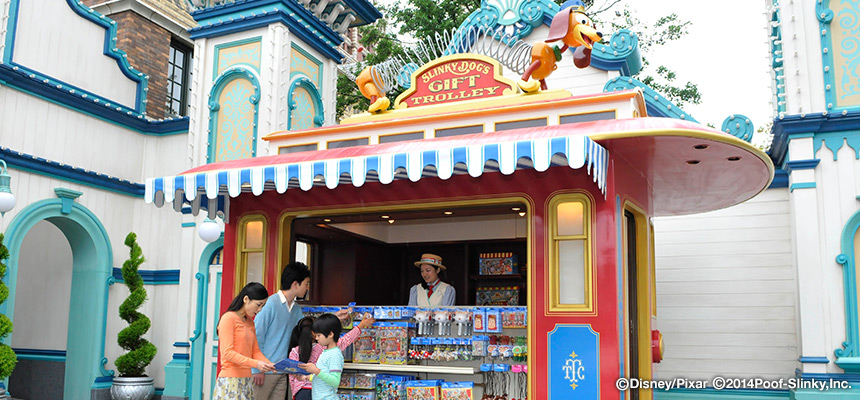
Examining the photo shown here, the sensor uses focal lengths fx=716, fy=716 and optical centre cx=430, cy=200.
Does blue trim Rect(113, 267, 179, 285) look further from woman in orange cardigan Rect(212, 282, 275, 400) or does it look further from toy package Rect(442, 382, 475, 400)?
toy package Rect(442, 382, 475, 400)

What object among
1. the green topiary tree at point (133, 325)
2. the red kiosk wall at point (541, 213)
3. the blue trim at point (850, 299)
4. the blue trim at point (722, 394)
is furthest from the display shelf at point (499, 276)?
the green topiary tree at point (133, 325)

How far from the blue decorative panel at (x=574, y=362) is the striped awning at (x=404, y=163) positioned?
1.28m

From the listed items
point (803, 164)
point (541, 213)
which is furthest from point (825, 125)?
point (541, 213)

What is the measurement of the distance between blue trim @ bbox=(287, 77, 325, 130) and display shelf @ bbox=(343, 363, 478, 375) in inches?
194

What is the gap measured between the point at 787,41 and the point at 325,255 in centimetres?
632

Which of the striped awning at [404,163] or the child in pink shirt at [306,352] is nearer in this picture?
the striped awning at [404,163]

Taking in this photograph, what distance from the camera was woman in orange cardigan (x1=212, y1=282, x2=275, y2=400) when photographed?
5.77 metres

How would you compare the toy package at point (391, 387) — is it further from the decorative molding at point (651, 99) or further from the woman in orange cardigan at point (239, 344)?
the decorative molding at point (651, 99)

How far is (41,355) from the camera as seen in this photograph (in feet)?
38.2

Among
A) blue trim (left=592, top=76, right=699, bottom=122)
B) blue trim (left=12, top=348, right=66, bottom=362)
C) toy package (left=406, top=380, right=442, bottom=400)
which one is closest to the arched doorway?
blue trim (left=12, top=348, right=66, bottom=362)

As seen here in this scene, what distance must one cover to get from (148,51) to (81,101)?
3668mm

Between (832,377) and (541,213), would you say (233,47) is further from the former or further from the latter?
(832,377)

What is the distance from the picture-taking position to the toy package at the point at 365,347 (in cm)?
725

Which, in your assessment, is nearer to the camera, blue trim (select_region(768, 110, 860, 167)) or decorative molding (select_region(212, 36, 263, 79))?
blue trim (select_region(768, 110, 860, 167))
